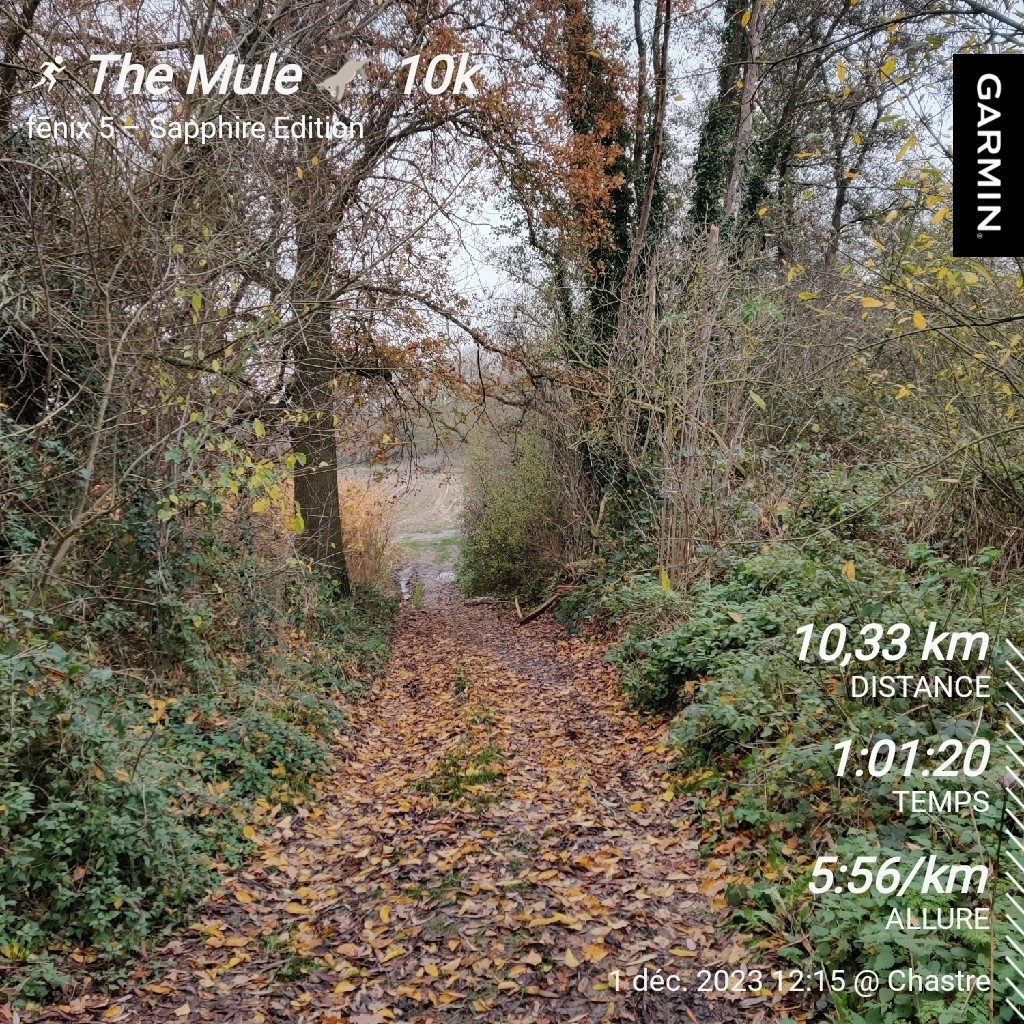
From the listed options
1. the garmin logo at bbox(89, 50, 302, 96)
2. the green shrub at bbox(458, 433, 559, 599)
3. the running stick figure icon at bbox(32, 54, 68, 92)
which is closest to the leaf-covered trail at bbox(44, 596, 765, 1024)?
the running stick figure icon at bbox(32, 54, 68, 92)

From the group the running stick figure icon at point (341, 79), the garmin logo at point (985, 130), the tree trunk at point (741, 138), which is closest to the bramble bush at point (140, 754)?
the garmin logo at point (985, 130)

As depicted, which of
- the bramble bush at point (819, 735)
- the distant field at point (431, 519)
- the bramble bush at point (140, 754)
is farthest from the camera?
the distant field at point (431, 519)

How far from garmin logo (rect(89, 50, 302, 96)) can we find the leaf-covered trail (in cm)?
593

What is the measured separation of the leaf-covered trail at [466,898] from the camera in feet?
11.5

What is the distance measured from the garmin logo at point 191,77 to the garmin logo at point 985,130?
5348mm

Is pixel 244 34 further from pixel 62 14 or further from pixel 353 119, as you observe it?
pixel 353 119

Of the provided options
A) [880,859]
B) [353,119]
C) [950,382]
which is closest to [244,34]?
[353,119]

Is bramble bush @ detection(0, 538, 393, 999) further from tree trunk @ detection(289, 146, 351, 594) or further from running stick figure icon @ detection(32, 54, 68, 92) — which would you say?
running stick figure icon @ detection(32, 54, 68, 92)

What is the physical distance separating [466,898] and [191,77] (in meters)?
6.45

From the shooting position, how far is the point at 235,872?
469cm

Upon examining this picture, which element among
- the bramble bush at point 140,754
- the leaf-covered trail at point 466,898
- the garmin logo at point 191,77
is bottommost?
the leaf-covered trail at point 466,898

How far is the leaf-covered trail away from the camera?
3492mm

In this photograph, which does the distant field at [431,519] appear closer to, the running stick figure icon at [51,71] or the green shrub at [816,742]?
the green shrub at [816,742]

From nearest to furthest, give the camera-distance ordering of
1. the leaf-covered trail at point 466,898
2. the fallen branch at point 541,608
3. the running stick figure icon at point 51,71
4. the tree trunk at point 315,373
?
the leaf-covered trail at point 466,898, the running stick figure icon at point 51,71, the tree trunk at point 315,373, the fallen branch at point 541,608
